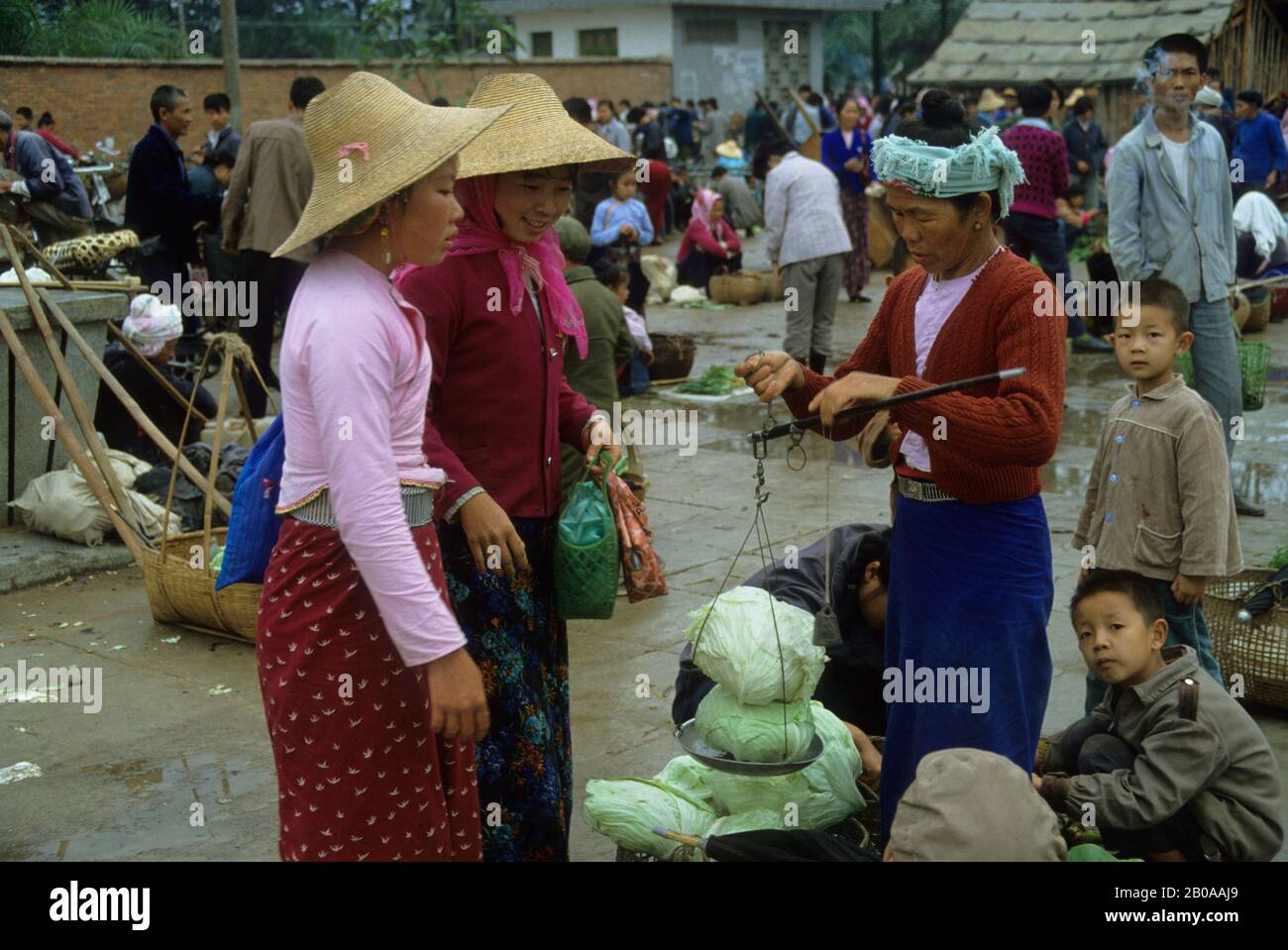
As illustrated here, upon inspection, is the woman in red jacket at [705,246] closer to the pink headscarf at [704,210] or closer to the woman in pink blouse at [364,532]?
the pink headscarf at [704,210]

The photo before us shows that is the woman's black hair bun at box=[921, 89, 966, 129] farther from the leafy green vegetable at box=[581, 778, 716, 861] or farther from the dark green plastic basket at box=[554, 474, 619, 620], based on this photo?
the leafy green vegetable at box=[581, 778, 716, 861]

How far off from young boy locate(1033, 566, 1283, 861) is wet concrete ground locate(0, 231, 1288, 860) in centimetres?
91

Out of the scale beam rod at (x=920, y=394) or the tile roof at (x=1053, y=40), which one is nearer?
the scale beam rod at (x=920, y=394)

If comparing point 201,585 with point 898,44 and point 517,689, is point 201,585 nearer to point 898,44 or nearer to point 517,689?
point 517,689

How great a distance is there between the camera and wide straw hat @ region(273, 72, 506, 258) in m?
2.56

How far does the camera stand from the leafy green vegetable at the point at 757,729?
11.2ft

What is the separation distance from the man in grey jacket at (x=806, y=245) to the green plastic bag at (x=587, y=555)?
6.86 meters

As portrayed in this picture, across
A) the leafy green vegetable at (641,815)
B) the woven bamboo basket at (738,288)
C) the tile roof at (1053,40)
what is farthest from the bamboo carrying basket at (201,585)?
the tile roof at (1053,40)

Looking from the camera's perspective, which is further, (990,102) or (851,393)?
(990,102)

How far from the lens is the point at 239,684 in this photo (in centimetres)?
518

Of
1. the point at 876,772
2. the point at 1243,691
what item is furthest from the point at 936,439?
the point at 1243,691

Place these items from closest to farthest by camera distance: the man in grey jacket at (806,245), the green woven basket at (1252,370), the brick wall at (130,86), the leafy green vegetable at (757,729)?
the leafy green vegetable at (757,729), the green woven basket at (1252,370), the man in grey jacket at (806,245), the brick wall at (130,86)

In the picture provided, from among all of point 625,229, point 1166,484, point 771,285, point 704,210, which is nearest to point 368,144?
point 1166,484

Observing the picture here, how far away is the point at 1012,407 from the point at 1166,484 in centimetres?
167
